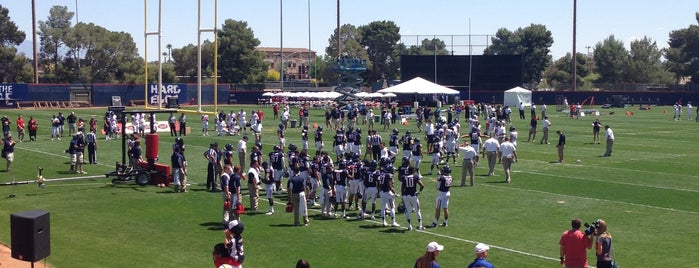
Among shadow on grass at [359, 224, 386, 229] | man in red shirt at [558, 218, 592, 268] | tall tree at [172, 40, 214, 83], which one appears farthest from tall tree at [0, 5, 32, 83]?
man in red shirt at [558, 218, 592, 268]

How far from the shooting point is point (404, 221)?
21672 millimetres

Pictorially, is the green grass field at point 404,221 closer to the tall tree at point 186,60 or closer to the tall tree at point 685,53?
the tall tree at point 685,53

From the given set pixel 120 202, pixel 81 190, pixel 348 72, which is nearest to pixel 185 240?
pixel 120 202

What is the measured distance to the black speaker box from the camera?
13.6m

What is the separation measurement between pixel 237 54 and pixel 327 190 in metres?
96.3

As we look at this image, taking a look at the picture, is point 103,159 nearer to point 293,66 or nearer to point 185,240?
point 185,240

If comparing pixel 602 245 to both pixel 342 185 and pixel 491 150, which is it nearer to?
pixel 342 185

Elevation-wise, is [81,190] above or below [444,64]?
below

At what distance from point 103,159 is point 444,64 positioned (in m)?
57.0

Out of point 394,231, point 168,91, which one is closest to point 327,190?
point 394,231

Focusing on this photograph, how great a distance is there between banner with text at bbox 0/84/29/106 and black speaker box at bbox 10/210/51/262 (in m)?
69.0

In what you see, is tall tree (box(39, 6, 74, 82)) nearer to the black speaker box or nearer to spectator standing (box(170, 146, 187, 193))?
spectator standing (box(170, 146, 187, 193))

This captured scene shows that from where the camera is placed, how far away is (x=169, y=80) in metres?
105

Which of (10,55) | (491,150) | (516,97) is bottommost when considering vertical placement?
(491,150)
